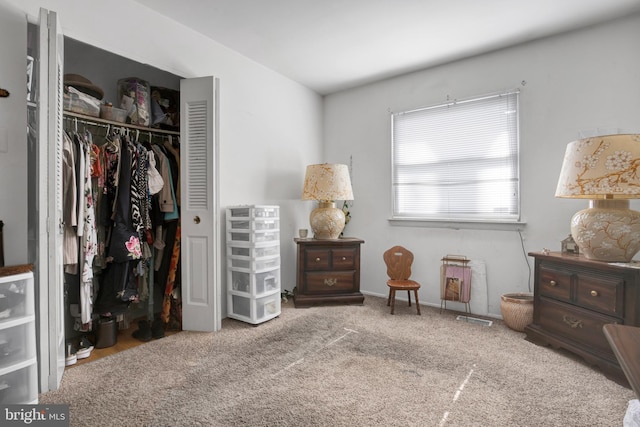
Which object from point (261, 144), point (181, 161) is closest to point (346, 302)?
point (261, 144)

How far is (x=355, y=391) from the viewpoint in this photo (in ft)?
5.76

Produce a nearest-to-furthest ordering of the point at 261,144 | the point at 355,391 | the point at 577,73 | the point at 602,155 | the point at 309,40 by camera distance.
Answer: the point at 355,391 → the point at 602,155 → the point at 577,73 → the point at 309,40 → the point at 261,144

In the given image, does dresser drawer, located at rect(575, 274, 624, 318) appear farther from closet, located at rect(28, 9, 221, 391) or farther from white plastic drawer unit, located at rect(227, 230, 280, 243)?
closet, located at rect(28, 9, 221, 391)

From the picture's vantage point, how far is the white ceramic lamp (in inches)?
74.5

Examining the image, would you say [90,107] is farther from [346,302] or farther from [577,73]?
[577,73]

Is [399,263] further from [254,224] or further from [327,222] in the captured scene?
[254,224]

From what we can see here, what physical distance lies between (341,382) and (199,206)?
5.79ft

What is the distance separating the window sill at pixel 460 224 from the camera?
292 cm

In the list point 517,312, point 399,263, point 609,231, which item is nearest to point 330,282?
point 399,263

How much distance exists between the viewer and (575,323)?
84.0 inches

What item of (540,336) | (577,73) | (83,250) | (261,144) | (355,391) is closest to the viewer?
(355,391)

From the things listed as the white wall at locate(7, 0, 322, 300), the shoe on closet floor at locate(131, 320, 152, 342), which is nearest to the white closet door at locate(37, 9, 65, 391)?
the white wall at locate(7, 0, 322, 300)

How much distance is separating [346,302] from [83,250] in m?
2.38

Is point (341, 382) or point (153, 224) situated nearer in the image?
point (341, 382)
